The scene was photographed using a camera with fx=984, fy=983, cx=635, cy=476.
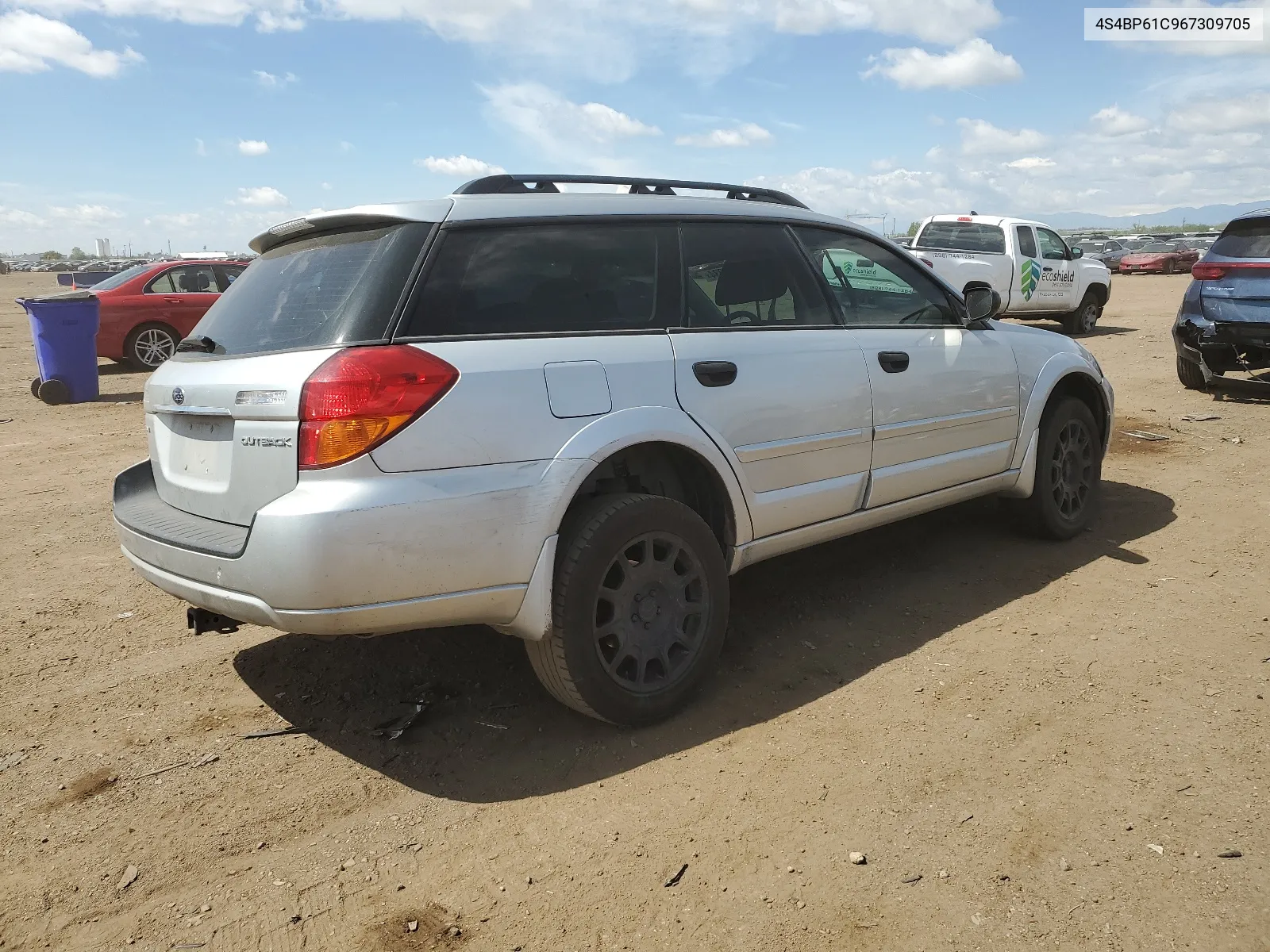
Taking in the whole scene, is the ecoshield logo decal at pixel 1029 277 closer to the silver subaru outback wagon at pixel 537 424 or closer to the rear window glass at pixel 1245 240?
the rear window glass at pixel 1245 240

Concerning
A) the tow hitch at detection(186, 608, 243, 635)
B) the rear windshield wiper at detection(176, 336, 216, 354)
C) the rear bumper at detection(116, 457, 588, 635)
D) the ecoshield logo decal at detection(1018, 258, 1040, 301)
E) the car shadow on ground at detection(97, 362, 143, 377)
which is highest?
the ecoshield logo decal at detection(1018, 258, 1040, 301)

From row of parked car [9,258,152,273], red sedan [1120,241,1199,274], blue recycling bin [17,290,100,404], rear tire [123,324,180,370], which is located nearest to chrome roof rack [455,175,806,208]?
blue recycling bin [17,290,100,404]

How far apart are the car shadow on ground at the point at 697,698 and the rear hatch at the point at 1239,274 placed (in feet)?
16.6

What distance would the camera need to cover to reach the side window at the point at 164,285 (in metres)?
13.7

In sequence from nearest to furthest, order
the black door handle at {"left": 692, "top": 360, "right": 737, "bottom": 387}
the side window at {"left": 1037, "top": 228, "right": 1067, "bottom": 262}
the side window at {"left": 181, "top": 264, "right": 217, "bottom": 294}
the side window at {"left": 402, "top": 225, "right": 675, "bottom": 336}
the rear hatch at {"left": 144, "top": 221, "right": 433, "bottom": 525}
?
the rear hatch at {"left": 144, "top": 221, "right": 433, "bottom": 525}, the side window at {"left": 402, "top": 225, "right": 675, "bottom": 336}, the black door handle at {"left": 692, "top": 360, "right": 737, "bottom": 387}, the side window at {"left": 181, "top": 264, "right": 217, "bottom": 294}, the side window at {"left": 1037, "top": 228, "right": 1067, "bottom": 262}

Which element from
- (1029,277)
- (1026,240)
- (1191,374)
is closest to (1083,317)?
(1029,277)

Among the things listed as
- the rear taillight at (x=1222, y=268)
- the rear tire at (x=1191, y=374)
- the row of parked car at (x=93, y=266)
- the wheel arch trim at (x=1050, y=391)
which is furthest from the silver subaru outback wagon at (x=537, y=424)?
the row of parked car at (x=93, y=266)

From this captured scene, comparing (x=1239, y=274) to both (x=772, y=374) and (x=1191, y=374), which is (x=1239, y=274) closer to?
(x=1191, y=374)

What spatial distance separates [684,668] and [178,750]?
68.7 inches

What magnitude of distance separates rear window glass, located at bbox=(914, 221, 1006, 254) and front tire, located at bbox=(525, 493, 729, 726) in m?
13.4

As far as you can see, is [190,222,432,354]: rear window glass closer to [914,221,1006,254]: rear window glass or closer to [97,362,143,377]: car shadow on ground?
[97,362,143,377]: car shadow on ground

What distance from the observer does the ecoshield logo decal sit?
51.0 feet

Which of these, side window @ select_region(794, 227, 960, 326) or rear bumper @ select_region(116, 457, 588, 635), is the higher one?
side window @ select_region(794, 227, 960, 326)

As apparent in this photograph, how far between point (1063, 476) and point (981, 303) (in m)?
1.19
